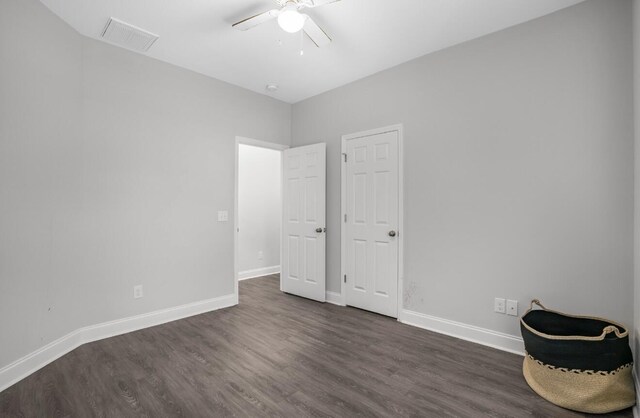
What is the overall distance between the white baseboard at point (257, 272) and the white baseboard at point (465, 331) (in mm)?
Result: 3076

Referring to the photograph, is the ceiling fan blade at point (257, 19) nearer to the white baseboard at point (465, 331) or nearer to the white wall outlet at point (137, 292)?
the white wall outlet at point (137, 292)

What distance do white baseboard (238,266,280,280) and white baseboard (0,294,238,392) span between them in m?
1.55

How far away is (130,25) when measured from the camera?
2676 mm

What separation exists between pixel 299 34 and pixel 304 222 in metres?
2.33

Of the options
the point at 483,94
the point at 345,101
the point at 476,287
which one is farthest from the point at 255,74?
the point at 476,287

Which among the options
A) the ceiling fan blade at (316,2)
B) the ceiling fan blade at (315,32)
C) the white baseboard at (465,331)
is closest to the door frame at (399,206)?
the white baseboard at (465,331)

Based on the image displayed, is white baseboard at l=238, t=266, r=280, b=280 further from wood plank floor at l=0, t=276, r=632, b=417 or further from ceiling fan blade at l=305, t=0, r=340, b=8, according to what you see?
ceiling fan blade at l=305, t=0, r=340, b=8

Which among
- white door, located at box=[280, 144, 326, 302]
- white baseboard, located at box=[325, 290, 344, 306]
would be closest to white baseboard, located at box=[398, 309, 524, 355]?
white baseboard, located at box=[325, 290, 344, 306]

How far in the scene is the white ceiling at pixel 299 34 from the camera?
2422 mm

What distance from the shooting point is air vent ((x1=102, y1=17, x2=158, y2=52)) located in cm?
267

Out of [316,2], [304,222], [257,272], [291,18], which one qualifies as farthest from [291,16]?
[257,272]

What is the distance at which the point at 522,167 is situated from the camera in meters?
2.61

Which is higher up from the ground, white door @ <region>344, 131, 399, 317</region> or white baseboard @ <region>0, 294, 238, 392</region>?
white door @ <region>344, 131, 399, 317</region>

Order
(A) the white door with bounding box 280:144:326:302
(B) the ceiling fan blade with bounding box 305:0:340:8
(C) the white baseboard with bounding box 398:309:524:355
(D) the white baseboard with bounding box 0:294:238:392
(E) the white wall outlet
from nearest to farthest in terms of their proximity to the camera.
Answer: 1. (B) the ceiling fan blade with bounding box 305:0:340:8
2. (D) the white baseboard with bounding box 0:294:238:392
3. (C) the white baseboard with bounding box 398:309:524:355
4. (E) the white wall outlet
5. (A) the white door with bounding box 280:144:326:302
